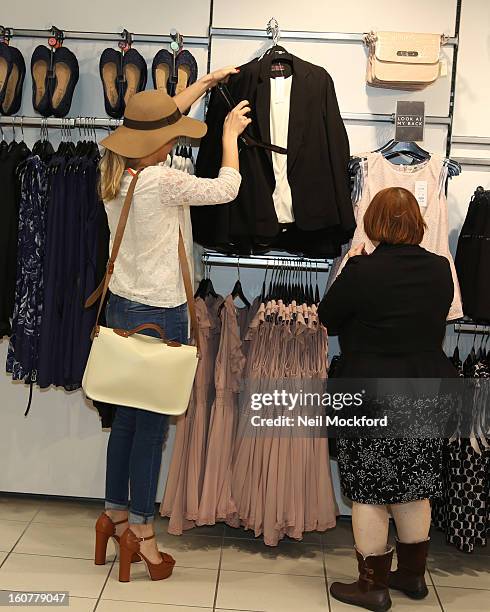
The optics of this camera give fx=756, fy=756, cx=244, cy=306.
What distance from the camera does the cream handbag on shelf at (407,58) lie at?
131 inches

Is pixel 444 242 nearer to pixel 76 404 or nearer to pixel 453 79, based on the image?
pixel 453 79

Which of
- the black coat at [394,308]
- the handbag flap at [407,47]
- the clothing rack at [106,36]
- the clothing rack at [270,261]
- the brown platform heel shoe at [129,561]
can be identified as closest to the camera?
the black coat at [394,308]

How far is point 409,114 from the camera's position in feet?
11.2

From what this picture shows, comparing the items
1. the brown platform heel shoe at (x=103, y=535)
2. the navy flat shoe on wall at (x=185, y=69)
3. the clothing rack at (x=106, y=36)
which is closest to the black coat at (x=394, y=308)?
the brown platform heel shoe at (x=103, y=535)

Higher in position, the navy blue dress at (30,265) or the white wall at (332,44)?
the white wall at (332,44)

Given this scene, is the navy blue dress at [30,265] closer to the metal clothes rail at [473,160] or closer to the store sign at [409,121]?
the store sign at [409,121]

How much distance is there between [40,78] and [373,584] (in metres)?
2.62

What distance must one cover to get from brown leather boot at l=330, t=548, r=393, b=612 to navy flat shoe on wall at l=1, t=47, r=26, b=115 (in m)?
2.47

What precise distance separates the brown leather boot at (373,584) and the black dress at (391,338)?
221mm

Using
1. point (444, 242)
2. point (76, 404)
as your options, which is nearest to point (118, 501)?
point (76, 404)

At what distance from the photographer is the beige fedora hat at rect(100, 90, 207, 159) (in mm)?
2693

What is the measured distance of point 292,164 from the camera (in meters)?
3.13

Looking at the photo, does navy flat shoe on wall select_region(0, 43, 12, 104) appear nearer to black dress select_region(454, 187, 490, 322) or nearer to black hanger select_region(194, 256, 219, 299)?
black hanger select_region(194, 256, 219, 299)

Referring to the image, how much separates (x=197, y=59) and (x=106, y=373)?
1667 millimetres
